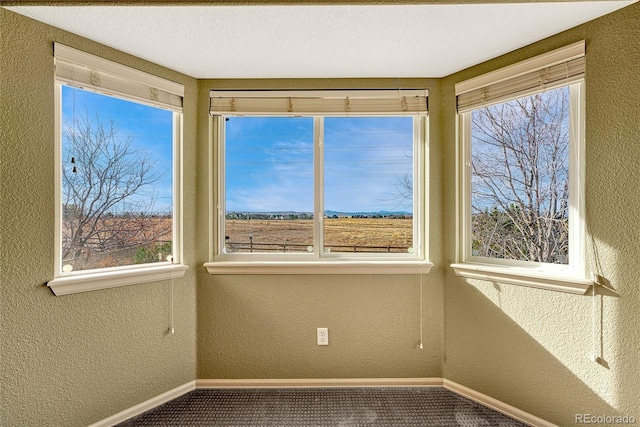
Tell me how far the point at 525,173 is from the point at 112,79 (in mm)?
2457

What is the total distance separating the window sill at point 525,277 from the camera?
168 centimetres

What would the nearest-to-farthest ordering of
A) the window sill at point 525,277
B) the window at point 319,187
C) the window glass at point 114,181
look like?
the window sill at point 525,277 < the window glass at point 114,181 < the window at point 319,187

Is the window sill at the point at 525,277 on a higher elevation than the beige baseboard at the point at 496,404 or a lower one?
higher

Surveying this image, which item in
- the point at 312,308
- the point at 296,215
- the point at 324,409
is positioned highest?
the point at 296,215

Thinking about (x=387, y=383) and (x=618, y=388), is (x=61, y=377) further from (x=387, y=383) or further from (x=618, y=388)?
(x=618, y=388)

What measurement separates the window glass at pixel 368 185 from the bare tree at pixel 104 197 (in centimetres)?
115

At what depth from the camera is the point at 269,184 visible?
2.37 m

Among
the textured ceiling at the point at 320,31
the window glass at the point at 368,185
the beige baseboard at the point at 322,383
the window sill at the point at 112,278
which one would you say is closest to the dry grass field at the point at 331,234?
the window glass at the point at 368,185

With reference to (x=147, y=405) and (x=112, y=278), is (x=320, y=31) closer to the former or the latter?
(x=112, y=278)

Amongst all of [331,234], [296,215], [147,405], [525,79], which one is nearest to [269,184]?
[296,215]

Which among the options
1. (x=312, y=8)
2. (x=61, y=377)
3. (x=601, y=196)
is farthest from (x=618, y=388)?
(x=61, y=377)

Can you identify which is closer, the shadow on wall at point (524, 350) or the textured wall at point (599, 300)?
the textured wall at point (599, 300)

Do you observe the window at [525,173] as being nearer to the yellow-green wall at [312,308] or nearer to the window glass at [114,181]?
the yellow-green wall at [312,308]

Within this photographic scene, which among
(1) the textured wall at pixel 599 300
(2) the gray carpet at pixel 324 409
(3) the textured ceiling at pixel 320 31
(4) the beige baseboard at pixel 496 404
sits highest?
(3) the textured ceiling at pixel 320 31
